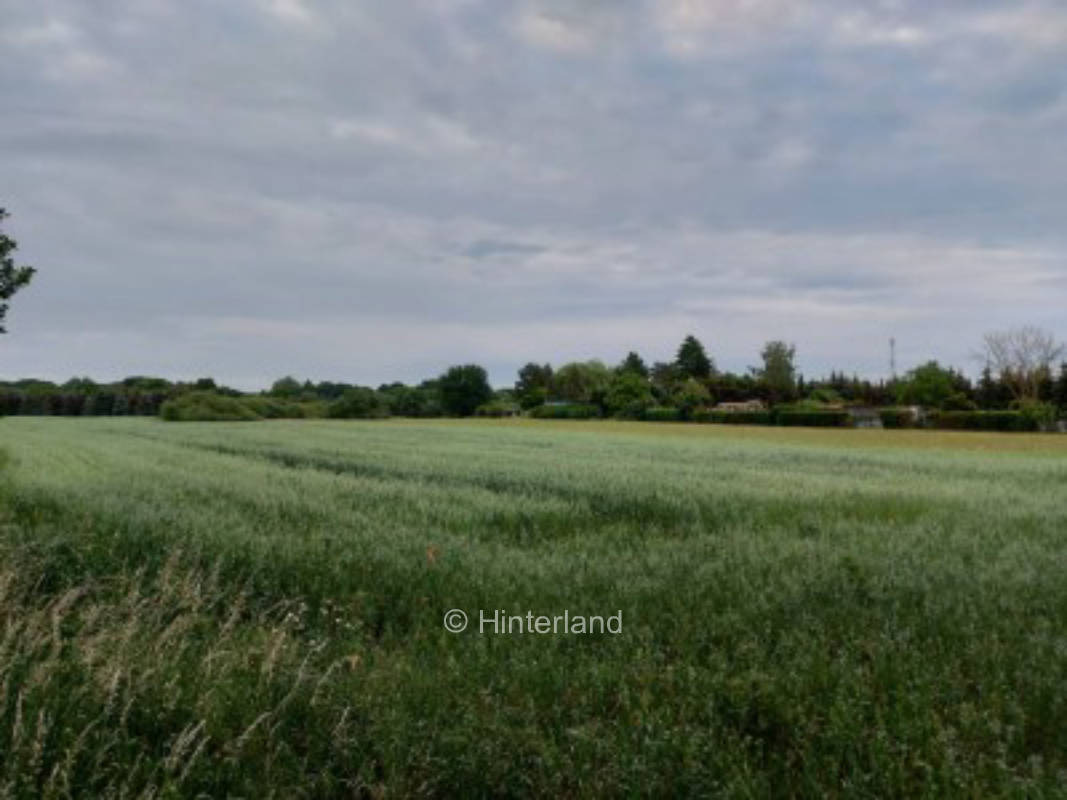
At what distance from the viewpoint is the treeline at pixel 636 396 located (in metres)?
71.1

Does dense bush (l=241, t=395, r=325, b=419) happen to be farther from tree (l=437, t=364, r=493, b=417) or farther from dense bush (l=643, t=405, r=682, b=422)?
dense bush (l=643, t=405, r=682, b=422)

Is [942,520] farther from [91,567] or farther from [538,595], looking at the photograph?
[91,567]

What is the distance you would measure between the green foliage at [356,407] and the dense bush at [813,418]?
1723 inches

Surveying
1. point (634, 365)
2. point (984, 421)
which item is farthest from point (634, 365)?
point (984, 421)

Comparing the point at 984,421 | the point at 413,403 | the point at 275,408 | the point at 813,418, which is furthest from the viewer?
the point at 413,403

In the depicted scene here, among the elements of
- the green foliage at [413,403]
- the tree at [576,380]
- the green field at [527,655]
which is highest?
the tree at [576,380]

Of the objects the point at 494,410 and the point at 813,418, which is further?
the point at 494,410

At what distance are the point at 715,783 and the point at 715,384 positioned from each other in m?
114

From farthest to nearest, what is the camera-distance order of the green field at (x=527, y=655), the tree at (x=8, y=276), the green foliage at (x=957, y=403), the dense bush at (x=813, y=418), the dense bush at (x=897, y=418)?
the green foliage at (x=957, y=403)
the dense bush at (x=813, y=418)
the dense bush at (x=897, y=418)
the tree at (x=8, y=276)
the green field at (x=527, y=655)

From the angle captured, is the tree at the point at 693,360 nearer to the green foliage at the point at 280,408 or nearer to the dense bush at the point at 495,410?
the dense bush at the point at 495,410

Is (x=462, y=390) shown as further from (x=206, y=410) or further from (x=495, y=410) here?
(x=206, y=410)

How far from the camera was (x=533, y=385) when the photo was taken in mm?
133500

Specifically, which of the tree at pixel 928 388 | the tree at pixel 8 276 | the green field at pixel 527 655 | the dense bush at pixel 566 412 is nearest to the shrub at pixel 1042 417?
the tree at pixel 928 388

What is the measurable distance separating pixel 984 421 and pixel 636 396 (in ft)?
168
